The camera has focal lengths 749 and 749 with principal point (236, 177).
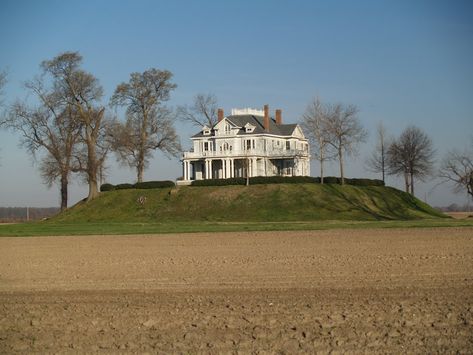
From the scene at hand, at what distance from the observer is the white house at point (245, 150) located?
95812 mm

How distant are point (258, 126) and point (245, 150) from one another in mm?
4614

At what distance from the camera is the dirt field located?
553 inches

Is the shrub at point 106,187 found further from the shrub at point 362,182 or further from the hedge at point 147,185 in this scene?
the shrub at point 362,182

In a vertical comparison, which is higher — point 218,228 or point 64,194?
→ point 64,194

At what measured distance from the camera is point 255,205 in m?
74.9

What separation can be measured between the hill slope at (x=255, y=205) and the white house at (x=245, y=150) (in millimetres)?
13732

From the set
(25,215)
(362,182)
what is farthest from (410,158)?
(25,215)

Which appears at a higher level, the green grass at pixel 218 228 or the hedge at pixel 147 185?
the hedge at pixel 147 185

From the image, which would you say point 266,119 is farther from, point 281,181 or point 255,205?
point 255,205

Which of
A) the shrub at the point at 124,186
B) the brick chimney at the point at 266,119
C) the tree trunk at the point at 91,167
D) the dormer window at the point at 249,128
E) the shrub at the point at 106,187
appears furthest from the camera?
the brick chimney at the point at 266,119

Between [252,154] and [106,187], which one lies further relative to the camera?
[252,154]

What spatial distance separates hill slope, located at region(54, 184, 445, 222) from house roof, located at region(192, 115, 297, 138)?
17.9 m

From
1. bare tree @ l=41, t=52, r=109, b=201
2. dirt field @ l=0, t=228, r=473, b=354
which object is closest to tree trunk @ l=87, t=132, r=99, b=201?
bare tree @ l=41, t=52, r=109, b=201

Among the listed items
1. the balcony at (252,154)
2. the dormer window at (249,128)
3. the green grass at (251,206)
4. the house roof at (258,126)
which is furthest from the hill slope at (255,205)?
the house roof at (258,126)
